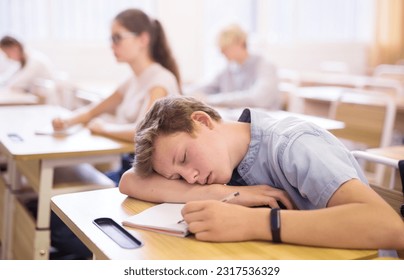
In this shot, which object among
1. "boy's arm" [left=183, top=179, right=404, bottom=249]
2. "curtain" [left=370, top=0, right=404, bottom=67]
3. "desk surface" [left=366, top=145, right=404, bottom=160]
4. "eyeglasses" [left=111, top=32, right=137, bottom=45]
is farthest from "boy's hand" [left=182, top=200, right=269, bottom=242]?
"curtain" [left=370, top=0, right=404, bottom=67]

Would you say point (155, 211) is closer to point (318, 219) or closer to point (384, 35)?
point (318, 219)

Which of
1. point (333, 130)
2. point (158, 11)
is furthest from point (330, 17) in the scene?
point (333, 130)

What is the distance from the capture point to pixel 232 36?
3.58 m

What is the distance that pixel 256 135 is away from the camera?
1.14m

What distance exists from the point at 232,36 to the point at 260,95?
512 millimetres

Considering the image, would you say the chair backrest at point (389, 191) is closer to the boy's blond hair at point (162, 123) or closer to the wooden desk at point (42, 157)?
the boy's blond hair at point (162, 123)

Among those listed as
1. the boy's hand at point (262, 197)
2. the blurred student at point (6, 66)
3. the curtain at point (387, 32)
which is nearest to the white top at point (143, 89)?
the boy's hand at point (262, 197)

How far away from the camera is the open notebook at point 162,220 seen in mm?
966

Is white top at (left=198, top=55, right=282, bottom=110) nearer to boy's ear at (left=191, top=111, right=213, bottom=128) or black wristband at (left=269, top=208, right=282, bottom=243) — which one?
boy's ear at (left=191, top=111, right=213, bottom=128)

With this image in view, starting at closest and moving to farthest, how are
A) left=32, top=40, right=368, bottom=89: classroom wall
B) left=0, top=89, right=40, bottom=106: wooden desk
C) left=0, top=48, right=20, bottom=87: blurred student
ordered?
left=0, top=89, right=40, bottom=106: wooden desk → left=0, top=48, right=20, bottom=87: blurred student → left=32, top=40, right=368, bottom=89: classroom wall

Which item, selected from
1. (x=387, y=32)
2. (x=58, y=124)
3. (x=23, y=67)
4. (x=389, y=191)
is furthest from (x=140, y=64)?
(x=387, y=32)

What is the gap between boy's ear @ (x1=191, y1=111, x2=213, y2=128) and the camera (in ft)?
3.65

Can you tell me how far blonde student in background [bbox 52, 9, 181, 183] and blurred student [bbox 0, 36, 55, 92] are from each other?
6.71ft
